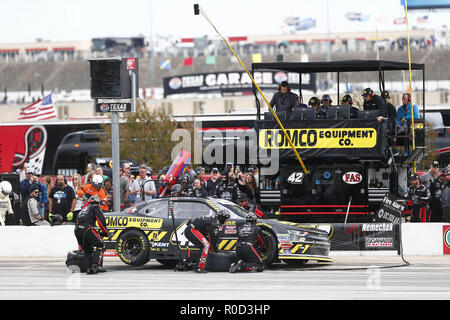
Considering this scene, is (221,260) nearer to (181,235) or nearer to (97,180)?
(181,235)

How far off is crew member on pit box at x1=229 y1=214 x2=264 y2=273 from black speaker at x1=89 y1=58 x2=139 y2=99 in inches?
239

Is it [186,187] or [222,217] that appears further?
[186,187]

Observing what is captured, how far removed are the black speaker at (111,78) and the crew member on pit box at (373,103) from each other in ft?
17.3

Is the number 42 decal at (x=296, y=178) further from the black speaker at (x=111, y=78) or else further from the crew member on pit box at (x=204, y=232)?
the crew member on pit box at (x=204, y=232)

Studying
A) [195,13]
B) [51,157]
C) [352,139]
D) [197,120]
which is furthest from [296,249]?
[51,157]

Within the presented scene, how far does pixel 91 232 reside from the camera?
1548 centimetres

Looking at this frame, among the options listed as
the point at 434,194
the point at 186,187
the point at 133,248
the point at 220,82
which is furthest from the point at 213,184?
the point at 220,82

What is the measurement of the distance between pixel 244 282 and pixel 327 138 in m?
7.07

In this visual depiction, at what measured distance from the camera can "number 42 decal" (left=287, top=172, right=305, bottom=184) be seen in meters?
20.5

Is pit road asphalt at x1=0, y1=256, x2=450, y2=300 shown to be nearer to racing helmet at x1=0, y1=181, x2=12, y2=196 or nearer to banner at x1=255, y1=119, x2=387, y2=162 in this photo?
banner at x1=255, y1=119, x2=387, y2=162

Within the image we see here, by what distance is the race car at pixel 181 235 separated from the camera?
52.5 ft

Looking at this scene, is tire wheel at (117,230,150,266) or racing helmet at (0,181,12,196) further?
racing helmet at (0,181,12,196)

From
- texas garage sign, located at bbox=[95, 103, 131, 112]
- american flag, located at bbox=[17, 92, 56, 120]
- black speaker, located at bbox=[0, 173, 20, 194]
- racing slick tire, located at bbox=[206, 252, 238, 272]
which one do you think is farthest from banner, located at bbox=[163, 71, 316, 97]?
racing slick tire, located at bbox=[206, 252, 238, 272]
